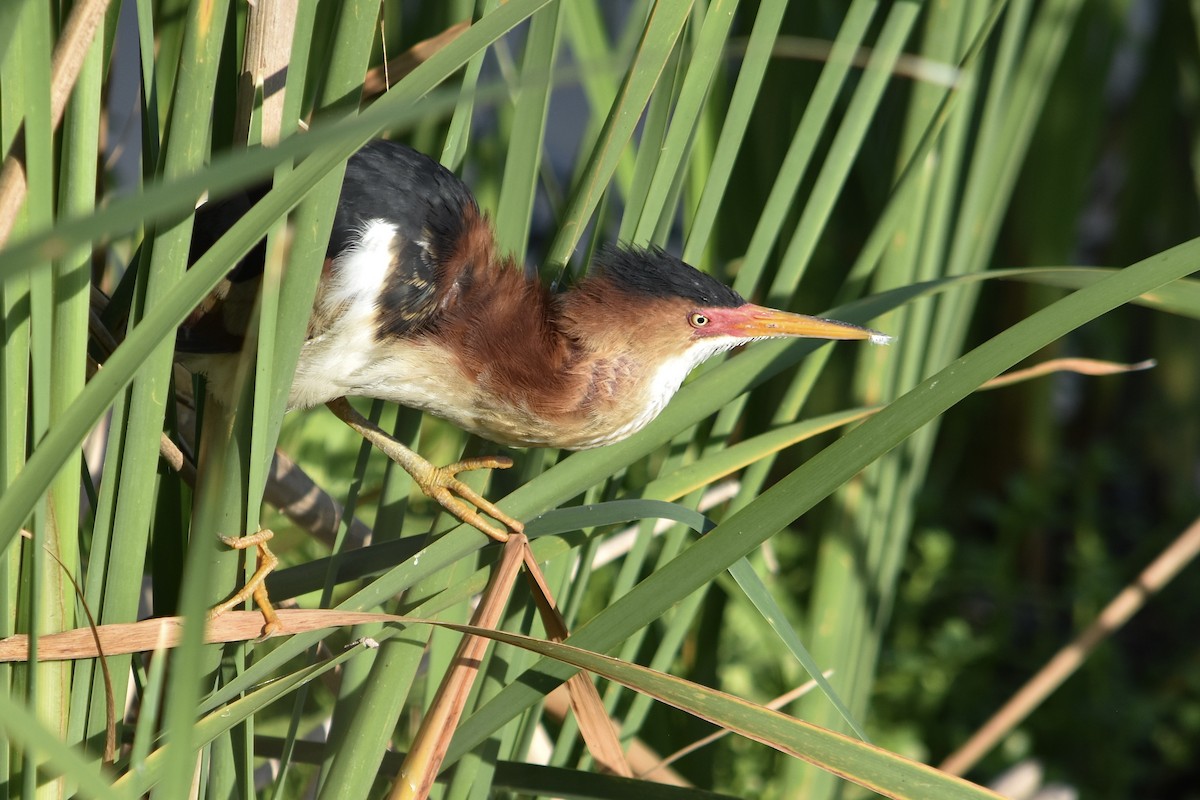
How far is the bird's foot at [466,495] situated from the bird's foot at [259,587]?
16 cm

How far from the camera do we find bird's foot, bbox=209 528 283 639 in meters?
0.78

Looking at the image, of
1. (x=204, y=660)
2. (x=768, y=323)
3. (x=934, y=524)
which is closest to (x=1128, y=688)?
(x=934, y=524)

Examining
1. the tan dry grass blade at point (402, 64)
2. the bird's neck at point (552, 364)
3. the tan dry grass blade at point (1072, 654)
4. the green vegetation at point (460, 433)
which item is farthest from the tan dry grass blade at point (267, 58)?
the tan dry grass blade at point (1072, 654)

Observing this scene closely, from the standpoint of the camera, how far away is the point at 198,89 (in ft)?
2.18

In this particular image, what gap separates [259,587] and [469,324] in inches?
15.7

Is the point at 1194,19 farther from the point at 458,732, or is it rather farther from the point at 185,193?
the point at 185,193

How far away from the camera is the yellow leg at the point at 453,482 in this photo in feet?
2.96

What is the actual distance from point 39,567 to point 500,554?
0.34m

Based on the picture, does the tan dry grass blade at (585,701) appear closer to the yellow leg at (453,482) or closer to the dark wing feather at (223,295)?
the yellow leg at (453,482)

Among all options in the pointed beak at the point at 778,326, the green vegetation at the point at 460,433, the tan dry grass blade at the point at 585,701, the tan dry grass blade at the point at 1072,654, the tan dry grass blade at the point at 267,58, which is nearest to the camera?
the green vegetation at the point at 460,433

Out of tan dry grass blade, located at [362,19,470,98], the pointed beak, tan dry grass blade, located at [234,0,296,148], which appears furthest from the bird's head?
tan dry grass blade, located at [234,0,296,148]

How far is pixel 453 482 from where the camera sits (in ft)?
3.40

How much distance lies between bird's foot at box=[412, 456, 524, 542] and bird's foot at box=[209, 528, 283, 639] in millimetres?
158

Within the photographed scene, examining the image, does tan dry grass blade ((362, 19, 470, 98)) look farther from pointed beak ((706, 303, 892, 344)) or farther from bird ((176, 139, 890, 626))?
pointed beak ((706, 303, 892, 344))
